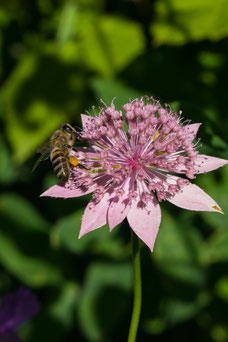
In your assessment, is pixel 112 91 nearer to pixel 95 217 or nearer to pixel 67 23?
pixel 67 23

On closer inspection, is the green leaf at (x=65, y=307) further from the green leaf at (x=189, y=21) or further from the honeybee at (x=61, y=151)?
the green leaf at (x=189, y=21)

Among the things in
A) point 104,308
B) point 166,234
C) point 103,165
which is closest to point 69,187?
point 103,165

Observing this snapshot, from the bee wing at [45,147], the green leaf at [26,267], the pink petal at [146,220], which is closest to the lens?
the pink petal at [146,220]

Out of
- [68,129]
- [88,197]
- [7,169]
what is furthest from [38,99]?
[68,129]

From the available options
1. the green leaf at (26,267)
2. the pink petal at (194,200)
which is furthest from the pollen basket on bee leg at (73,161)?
the green leaf at (26,267)

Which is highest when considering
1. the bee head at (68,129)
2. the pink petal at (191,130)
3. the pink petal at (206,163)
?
the bee head at (68,129)

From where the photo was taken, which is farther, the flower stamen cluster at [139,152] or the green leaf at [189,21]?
the green leaf at [189,21]

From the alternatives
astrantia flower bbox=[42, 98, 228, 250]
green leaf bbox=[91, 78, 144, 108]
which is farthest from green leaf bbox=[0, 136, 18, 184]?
astrantia flower bbox=[42, 98, 228, 250]
